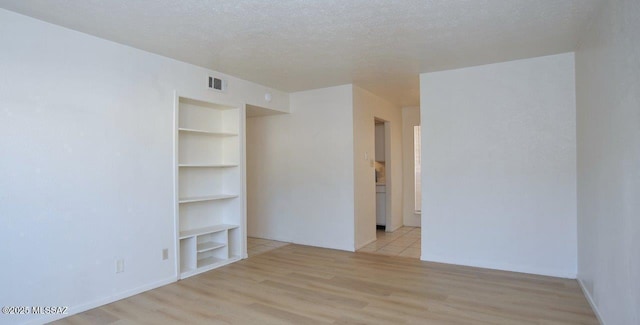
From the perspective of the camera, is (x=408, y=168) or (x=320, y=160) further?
(x=408, y=168)

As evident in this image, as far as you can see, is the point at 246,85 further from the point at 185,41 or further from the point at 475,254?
the point at 475,254

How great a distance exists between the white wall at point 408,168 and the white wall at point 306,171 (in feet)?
8.03

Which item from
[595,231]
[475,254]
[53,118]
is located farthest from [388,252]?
[53,118]

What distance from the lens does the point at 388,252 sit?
500 cm

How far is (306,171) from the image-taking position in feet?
18.0

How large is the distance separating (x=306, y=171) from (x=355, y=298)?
255 cm

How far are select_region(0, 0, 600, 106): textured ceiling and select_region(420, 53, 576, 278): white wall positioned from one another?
0.27 metres

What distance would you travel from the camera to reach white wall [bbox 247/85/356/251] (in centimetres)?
514

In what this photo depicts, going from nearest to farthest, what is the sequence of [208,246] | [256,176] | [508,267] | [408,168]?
[508,267], [208,246], [256,176], [408,168]

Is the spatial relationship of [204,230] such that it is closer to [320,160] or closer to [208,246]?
[208,246]

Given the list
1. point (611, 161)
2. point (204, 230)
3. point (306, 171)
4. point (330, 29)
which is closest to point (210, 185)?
point (204, 230)

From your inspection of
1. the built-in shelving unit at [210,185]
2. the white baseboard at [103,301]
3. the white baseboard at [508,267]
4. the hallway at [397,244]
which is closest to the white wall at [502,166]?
the white baseboard at [508,267]

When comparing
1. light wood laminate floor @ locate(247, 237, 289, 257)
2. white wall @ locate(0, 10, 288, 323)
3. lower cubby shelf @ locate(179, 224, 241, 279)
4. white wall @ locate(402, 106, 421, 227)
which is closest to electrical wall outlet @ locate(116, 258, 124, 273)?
white wall @ locate(0, 10, 288, 323)

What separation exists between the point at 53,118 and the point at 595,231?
15.0 feet
